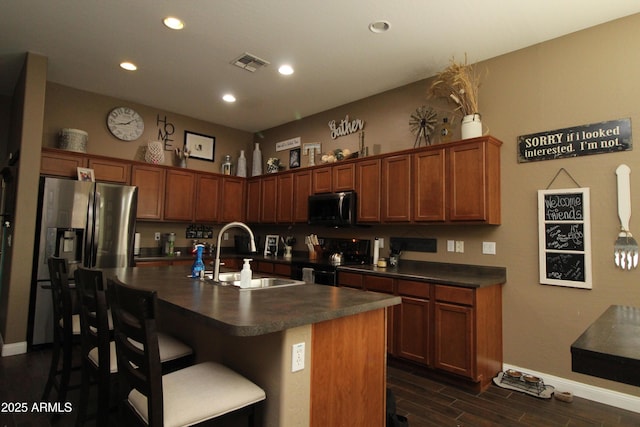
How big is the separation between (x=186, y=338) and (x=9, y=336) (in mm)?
2526

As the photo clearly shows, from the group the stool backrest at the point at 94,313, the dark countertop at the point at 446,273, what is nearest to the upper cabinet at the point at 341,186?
the dark countertop at the point at 446,273

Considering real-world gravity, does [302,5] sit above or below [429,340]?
above

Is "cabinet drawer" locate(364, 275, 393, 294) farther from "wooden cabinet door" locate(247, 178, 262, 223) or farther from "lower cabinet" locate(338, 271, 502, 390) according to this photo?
"wooden cabinet door" locate(247, 178, 262, 223)

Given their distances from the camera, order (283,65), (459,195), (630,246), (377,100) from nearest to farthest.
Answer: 1. (630,246)
2. (459,195)
3. (283,65)
4. (377,100)

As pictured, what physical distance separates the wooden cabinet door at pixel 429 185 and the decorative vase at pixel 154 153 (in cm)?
345

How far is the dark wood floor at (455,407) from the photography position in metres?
2.37

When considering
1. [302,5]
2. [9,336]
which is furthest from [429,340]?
[9,336]

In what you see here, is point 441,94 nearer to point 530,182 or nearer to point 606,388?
point 530,182

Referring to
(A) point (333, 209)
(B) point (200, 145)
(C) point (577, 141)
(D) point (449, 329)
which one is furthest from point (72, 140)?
(C) point (577, 141)

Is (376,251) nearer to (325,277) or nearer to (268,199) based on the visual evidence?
(325,277)

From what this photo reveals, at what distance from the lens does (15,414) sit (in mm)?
2359

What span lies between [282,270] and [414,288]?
1879mm

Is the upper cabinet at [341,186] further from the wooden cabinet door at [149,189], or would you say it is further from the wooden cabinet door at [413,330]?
the wooden cabinet door at [413,330]

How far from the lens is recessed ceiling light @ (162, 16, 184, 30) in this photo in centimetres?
297
